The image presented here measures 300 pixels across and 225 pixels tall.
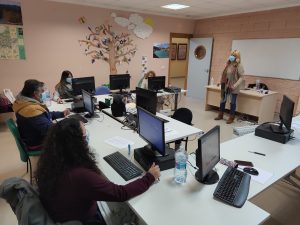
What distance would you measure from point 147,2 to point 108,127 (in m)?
3.80

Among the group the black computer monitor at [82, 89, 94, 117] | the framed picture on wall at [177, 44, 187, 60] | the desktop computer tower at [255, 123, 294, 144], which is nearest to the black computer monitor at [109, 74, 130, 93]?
the black computer monitor at [82, 89, 94, 117]

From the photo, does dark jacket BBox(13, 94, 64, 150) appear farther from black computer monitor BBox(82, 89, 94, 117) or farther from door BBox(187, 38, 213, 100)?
door BBox(187, 38, 213, 100)

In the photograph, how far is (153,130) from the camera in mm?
1735

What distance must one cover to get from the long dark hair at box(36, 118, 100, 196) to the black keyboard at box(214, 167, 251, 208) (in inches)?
33.6

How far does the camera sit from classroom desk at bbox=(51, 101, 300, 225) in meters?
1.25

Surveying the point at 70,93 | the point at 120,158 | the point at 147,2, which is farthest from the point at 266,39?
the point at 120,158

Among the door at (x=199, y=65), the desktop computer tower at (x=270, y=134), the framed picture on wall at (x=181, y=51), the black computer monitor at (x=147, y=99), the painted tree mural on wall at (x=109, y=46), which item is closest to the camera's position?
the desktop computer tower at (x=270, y=134)

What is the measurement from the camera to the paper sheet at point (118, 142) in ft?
7.12

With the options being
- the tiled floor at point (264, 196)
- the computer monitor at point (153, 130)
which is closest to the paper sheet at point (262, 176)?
the tiled floor at point (264, 196)

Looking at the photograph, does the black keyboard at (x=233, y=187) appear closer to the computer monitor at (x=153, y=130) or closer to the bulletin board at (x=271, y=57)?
the computer monitor at (x=153, y=130)

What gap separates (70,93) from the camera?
4141mm

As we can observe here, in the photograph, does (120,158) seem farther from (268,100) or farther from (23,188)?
(268,100)

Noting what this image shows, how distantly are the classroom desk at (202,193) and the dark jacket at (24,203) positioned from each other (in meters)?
0.45

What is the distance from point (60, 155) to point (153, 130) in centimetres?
75
